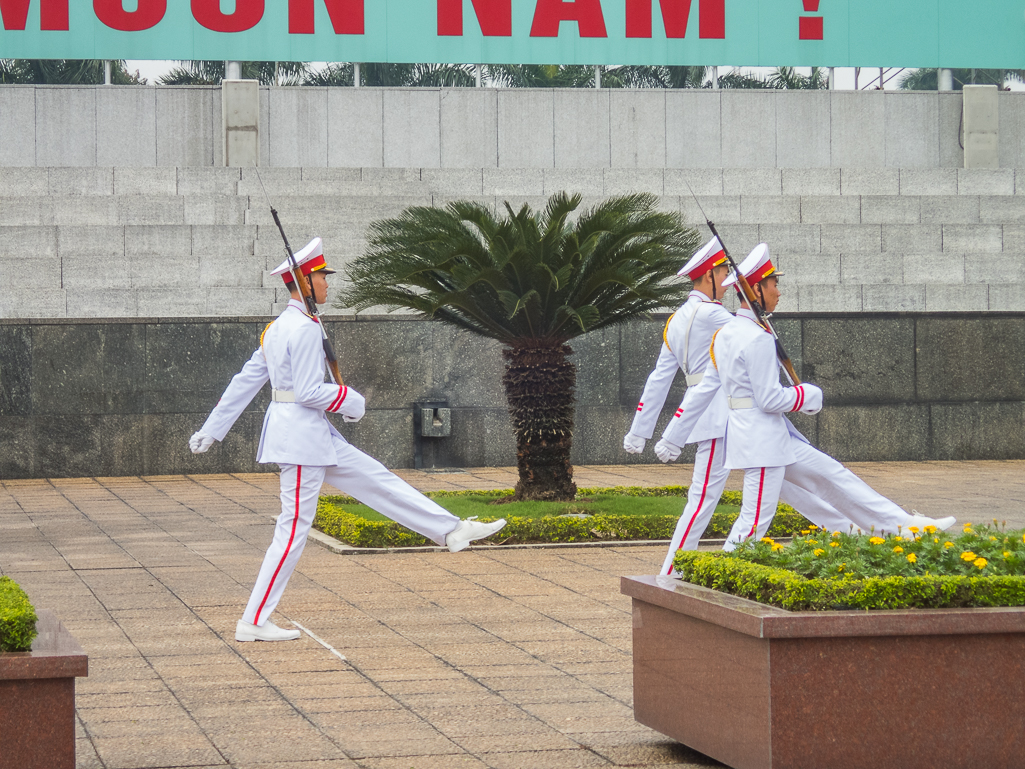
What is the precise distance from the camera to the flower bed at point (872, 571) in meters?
4.55

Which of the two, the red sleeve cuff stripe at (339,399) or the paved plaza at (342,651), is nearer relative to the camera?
the paved plaza at (342,651)

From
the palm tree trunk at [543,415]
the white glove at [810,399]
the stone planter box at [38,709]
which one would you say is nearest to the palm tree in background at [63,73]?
the palm tree trunk at [543,415]

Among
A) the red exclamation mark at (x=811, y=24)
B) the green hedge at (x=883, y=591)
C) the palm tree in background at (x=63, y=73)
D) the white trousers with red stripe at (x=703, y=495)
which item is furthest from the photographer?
the palm tree in background at (x=63, y=73)

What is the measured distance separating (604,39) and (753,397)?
12815mm

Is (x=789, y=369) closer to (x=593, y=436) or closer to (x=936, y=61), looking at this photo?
(x=593, y=436)

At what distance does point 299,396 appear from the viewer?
736 cm

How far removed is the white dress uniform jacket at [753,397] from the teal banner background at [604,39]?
12418 millimetres

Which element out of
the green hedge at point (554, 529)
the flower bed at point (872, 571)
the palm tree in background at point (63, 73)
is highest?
the palm tree in background at point (63, 73)

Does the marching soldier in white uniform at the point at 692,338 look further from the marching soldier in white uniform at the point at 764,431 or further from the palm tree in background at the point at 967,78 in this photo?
the palm tree in background at the point at 967,78

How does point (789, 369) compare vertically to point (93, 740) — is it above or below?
above

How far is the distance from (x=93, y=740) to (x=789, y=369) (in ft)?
14.8

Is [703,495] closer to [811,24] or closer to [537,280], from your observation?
[537,280]

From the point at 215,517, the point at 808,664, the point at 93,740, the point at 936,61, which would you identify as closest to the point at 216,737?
the point at 93,740

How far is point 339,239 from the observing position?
18.1 m
